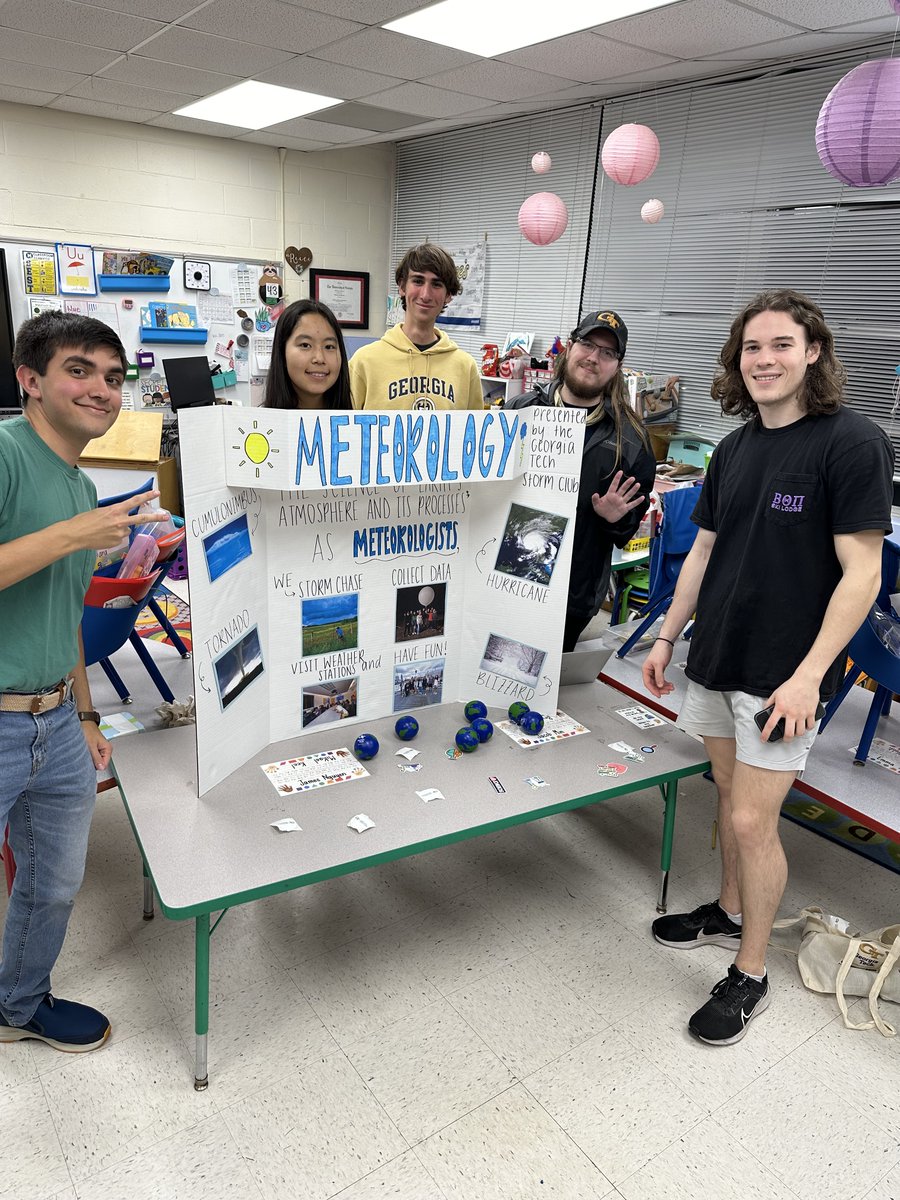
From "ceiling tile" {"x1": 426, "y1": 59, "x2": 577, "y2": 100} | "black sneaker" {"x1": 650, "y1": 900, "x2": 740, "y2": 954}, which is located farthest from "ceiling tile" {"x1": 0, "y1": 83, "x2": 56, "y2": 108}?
"black sneaker" {"x1": 650, "y1": 900, "x2": 740, "y2": 954}

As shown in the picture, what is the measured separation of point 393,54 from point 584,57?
0.87 m

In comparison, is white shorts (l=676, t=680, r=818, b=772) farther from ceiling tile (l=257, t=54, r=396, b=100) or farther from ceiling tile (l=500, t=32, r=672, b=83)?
ceiling tile (l=257, t=54, r=396, b=100)

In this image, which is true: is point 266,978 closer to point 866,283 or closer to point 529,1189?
point 529,1189

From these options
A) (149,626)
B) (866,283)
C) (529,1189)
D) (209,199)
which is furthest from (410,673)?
(209,199)

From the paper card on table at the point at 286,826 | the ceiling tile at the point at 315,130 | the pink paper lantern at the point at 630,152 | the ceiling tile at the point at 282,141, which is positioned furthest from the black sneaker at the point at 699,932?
the ceiling tile at the point at 282,141

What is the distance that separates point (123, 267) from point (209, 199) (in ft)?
2.80

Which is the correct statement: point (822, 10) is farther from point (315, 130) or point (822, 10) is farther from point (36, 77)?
point (36, 77)

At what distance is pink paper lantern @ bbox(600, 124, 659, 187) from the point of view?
3.52m

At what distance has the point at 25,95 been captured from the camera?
15.7 ft

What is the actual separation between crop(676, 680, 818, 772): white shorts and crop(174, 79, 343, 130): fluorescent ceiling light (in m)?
3.98

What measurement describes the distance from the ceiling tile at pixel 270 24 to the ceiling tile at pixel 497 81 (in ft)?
2.47

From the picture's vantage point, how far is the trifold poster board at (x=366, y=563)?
1706mm

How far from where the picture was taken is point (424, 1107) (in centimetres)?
168

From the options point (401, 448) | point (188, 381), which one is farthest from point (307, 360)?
point (188, 381)
